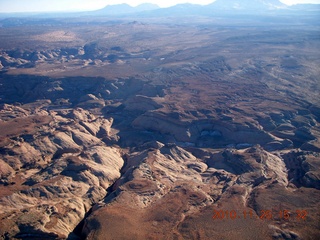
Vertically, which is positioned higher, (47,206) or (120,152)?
(47,206)

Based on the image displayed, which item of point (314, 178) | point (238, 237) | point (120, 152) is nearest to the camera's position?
point (238, 237)

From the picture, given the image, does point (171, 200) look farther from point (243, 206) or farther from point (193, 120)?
point (193, 120)

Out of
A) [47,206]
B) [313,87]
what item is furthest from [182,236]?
[313,87]

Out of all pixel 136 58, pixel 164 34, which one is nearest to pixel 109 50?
pixel 136 58

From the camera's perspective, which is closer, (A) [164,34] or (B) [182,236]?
(B) [182,236]

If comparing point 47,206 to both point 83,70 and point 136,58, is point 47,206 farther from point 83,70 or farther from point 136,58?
point 136,58

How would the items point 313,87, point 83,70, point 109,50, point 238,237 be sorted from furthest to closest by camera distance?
point 109,50, point 83,70, point 313,87, point 238,237
